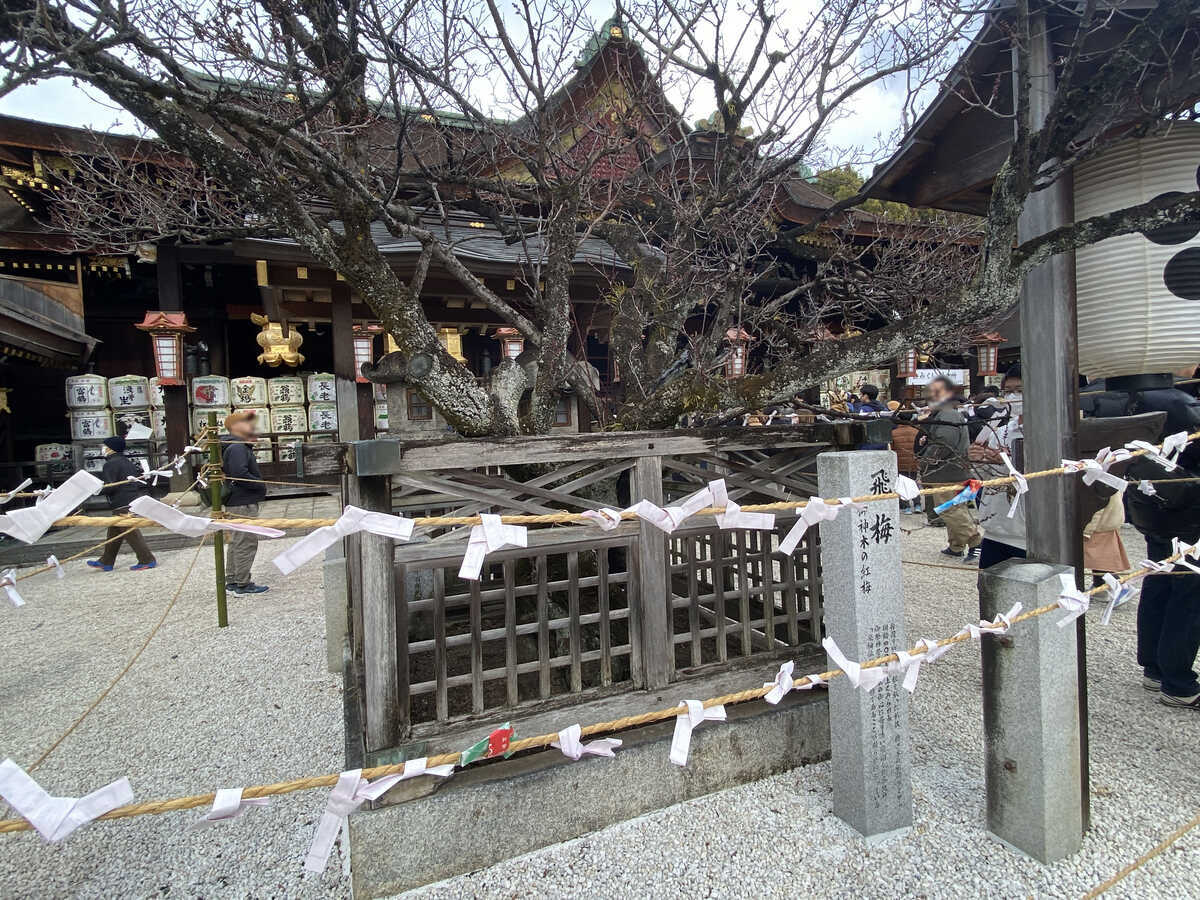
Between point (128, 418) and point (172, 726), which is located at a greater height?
point (128, 418)

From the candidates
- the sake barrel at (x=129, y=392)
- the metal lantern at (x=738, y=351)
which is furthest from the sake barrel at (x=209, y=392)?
the metal lantern at (x=738, y=351)

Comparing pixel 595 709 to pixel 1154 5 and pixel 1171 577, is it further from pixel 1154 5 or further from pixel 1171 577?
pixel 1154 5

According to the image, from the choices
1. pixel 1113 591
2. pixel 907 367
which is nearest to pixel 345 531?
pixel 1113 591

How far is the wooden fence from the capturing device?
2373 mm

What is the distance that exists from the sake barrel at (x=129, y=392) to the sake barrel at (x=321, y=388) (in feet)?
8.95

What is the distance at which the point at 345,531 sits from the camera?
5.47ft

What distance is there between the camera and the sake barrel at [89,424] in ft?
34.0

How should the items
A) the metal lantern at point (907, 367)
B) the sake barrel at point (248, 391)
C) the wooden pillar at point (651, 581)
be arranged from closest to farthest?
the wooden pillar at point (651, 581) < the sake barrel at point (248, 391) < the metal lantern at point (907, 367)

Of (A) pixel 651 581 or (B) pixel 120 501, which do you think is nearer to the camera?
(A) pixel 651 581

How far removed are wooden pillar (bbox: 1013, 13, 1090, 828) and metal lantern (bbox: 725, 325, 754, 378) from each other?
1.85m

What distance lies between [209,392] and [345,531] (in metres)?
11.1

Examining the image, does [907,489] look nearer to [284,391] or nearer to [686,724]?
[686,724]

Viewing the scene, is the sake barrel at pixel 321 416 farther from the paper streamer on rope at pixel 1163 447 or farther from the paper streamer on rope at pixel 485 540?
the paper streamer on rope at pixel 1163 447

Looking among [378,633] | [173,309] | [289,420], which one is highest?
[173,309]
